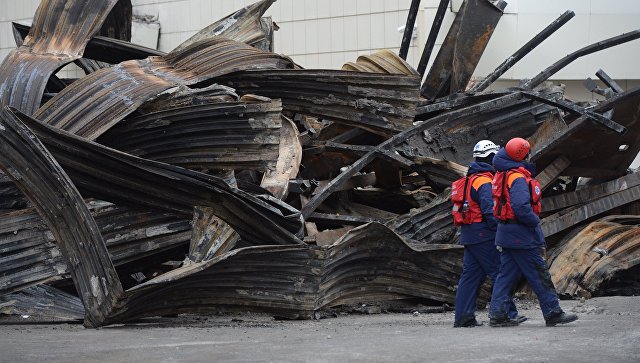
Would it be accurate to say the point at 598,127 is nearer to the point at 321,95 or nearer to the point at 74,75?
the point at 321,95

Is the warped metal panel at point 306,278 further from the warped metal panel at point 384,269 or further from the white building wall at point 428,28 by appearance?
the white building wall at point 428,28

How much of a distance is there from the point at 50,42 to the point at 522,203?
5.86 metres

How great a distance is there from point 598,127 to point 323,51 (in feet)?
31.8

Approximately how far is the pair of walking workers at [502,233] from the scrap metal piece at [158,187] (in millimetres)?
1419

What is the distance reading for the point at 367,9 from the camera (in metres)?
20.0

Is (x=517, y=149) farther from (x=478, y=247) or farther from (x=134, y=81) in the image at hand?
(x=134, y=81)

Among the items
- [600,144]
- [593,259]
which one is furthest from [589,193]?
[593,259]

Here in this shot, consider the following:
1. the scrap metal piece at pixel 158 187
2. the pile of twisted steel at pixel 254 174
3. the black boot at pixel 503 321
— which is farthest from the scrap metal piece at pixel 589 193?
the scrap metal piece at pixel 158 187

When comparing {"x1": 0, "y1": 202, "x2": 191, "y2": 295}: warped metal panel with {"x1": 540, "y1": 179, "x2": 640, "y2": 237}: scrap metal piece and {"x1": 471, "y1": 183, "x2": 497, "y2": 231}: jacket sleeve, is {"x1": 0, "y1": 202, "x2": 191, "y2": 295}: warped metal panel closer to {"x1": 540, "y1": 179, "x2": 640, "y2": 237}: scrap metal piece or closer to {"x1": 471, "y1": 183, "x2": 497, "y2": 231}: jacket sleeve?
{"x1": 471, "y1": 183, "x2": 497, "y2": 231}: jacket sleeve

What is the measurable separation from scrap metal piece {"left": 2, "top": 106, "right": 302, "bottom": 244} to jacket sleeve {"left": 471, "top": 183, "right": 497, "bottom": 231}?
1.49m

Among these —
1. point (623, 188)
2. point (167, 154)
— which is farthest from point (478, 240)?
point (623, 188)

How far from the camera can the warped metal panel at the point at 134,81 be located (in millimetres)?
9242

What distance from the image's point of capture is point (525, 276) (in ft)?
26.5

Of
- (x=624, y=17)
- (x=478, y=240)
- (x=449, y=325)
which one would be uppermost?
(x=624, y=17)
